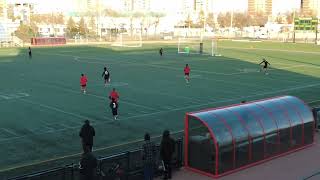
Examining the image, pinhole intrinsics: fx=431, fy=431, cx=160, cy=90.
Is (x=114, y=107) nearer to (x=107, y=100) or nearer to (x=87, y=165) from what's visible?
(x=107, y=100)

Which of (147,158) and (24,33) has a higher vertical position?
(24,33)

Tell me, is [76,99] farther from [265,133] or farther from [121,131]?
[265,133]

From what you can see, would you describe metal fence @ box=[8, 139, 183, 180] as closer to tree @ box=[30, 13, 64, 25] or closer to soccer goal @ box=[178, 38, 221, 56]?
soccer goal @ box=[178, 38, 221, 56]

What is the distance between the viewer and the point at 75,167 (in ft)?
38.8

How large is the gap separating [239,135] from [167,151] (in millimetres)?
2498

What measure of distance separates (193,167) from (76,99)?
1533 centimetres

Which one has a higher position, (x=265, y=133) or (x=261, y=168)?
(x=265, y=133)

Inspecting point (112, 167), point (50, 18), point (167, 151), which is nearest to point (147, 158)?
point (167, 151)

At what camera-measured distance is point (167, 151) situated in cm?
1302

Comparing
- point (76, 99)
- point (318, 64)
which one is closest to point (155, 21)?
point (318, 64)

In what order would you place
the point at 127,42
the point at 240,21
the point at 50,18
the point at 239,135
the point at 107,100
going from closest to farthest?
the point at 239,135
the point at 107,100
the point at 127,42
the point at 50,18
the point at 240,21

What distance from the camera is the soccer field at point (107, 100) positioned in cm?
1766

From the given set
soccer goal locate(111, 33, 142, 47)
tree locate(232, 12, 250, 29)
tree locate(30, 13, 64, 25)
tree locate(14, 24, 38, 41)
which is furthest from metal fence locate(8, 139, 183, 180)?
tree locate(232, 12, 250, 29)

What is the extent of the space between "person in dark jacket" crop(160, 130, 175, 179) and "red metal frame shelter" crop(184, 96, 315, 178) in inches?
43.4
